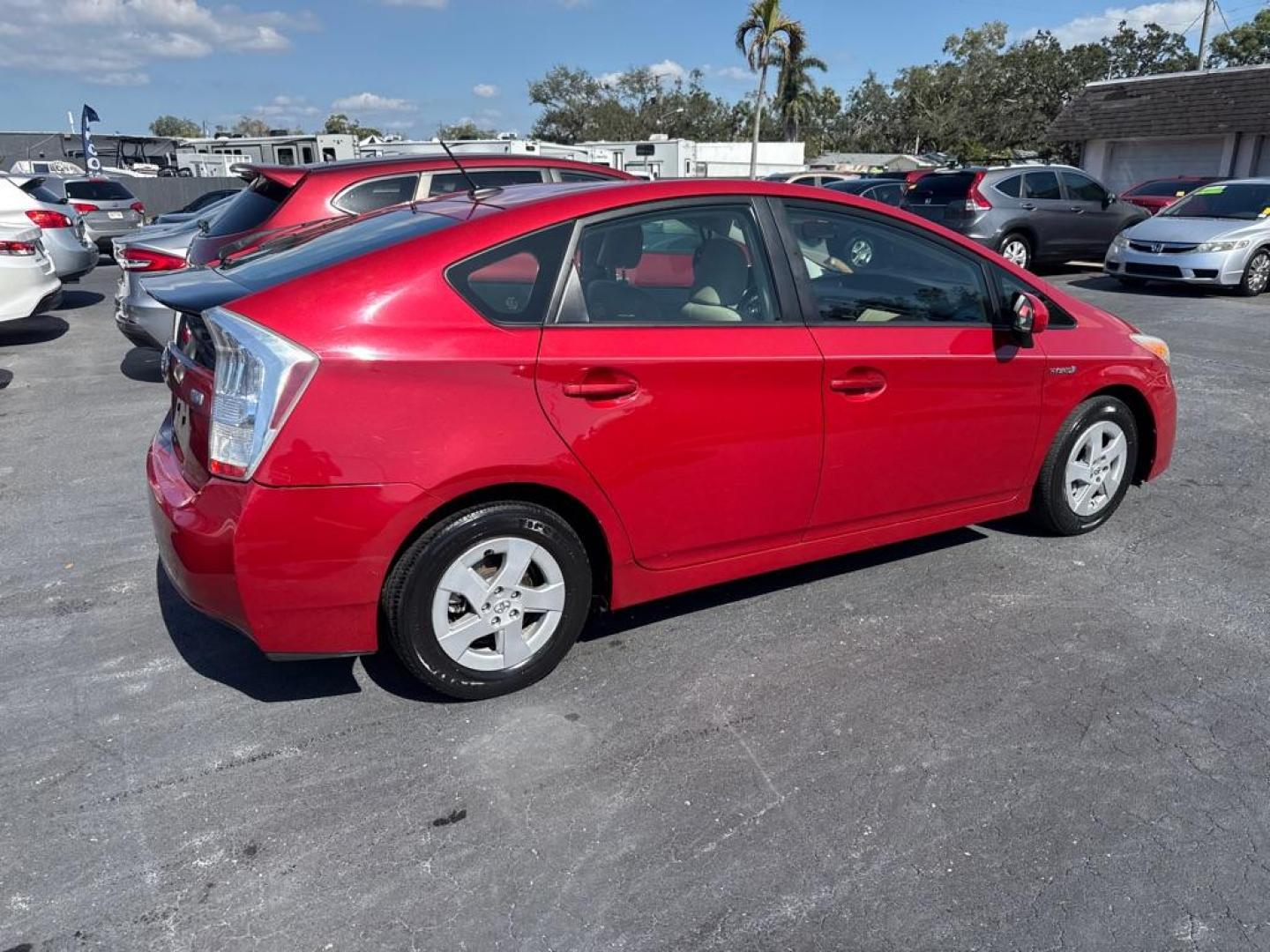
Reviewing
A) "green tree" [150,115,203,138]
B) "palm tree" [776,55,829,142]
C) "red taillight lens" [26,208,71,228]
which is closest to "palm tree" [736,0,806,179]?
"palm tree" [776,55,829,142]

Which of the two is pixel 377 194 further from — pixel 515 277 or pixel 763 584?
pixel 763 584

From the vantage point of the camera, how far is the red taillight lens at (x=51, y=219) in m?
11.2

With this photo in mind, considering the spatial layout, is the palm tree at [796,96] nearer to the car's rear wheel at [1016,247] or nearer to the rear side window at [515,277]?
the car's rear wheel at [1016,247]

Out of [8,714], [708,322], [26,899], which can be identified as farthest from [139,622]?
[708,322]

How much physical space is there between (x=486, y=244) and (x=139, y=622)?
2133 millimetres

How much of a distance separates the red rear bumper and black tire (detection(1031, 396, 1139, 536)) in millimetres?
2929

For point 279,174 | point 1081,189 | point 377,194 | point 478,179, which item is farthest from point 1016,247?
point 279,174

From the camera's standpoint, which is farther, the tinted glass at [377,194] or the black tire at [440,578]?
the tinted glass at [377,194]

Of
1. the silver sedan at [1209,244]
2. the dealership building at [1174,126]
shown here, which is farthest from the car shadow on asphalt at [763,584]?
the dealership building at [1174,126]

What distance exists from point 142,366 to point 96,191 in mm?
14035

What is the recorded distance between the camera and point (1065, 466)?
4.43 m

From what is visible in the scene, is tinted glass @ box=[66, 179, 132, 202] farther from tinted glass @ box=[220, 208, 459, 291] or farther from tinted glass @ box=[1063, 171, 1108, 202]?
tinted glass @ box=[220, 208, 459, 291]

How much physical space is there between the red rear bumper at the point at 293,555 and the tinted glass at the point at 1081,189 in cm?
1506

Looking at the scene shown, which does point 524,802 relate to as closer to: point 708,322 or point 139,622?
point 708,322
